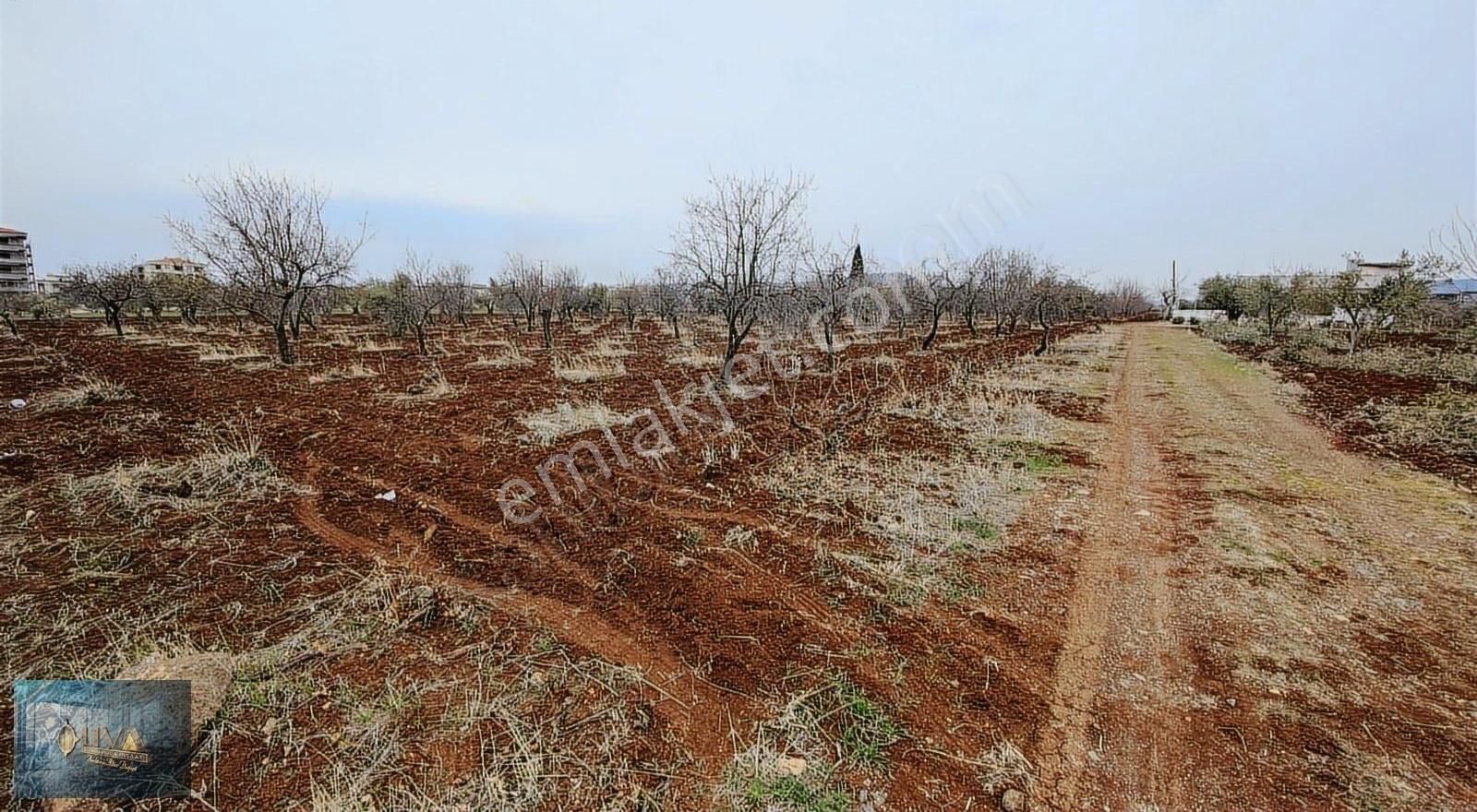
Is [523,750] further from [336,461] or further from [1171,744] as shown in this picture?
[336,461]

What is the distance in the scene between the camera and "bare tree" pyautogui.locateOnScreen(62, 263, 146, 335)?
65.7ft

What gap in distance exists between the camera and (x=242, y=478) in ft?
16.4

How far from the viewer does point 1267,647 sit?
2844 mm

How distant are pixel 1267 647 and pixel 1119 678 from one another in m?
0.90

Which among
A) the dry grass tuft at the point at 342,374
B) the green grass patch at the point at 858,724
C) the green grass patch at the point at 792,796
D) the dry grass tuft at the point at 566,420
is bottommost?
the green grass patch at the point at 792,796

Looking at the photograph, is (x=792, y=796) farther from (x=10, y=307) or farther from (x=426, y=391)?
(x=10, y=307)

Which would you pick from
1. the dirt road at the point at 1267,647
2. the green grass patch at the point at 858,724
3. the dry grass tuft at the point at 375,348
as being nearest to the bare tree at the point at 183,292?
the dry grass tuft at the point at 375,348

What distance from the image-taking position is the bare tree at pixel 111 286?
20.0 metres

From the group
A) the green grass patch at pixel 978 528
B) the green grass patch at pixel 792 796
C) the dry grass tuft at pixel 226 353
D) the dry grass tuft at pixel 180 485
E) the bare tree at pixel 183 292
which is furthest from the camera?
the bare tree at pixel 183 292

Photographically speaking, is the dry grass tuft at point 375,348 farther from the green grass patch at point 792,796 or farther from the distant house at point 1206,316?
the distant house at point 1206,316

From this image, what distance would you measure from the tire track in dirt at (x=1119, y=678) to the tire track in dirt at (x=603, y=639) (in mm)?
1313

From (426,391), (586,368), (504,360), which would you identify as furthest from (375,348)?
(426,391)

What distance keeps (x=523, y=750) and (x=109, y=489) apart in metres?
5.12

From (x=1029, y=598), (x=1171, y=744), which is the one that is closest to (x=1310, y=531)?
(x=1029, y=598)
